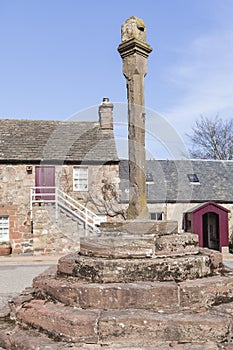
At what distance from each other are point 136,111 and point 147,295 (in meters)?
2.34

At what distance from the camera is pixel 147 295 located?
3.52m

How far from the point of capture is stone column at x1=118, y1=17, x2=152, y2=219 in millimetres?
4766

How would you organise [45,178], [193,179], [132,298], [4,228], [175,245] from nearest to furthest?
[132,298] → [175,245] → [4,228] → [45,178] → [193,179]

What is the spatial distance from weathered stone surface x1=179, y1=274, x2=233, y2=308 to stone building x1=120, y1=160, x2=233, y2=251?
1620 centimetres

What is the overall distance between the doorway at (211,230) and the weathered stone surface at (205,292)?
16793 mm

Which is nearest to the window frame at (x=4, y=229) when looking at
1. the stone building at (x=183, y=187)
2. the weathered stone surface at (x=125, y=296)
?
the stone building at (x=183, y=187)

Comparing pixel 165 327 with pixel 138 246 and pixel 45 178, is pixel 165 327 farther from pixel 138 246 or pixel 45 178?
pixel 45 178

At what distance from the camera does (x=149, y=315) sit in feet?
11.0

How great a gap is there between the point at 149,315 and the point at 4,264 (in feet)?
40.3

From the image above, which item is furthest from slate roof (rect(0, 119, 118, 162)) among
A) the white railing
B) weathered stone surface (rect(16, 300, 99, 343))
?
weathered stone surface (rect(16, 300, 99, 343))

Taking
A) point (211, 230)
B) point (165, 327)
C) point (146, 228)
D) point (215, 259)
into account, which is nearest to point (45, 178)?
point (211, 230)

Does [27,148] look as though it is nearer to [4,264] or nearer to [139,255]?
[4,264]

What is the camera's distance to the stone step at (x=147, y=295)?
352 cm

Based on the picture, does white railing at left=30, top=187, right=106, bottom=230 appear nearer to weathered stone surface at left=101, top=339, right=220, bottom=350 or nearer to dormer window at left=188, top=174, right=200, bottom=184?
dormer window at left=188, top=174, right=200, bottom=184
